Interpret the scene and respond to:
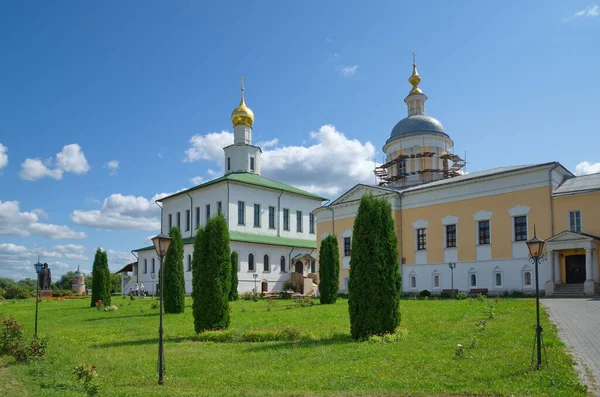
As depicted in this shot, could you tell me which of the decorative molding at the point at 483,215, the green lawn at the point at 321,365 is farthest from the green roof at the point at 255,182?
the green lawn at the point at 321,365

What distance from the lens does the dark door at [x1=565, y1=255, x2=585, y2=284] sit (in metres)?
26.7

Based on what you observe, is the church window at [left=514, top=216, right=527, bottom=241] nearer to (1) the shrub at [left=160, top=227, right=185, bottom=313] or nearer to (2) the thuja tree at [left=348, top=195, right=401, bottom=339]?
(2) the thuja tree at [left=348, top=195, right=401, bottom=339]

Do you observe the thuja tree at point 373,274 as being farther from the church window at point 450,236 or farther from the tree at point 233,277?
the church window at point 450,236

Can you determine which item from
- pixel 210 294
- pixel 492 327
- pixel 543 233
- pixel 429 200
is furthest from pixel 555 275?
pixel 210 294

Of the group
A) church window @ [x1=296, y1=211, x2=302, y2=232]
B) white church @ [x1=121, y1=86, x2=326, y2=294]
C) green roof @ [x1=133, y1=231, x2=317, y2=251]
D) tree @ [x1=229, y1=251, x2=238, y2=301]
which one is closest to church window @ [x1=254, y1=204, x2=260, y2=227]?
white church @ [x1=121, y1=86, x2=326, y2=294]

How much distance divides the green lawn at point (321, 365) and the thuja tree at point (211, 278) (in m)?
0.74

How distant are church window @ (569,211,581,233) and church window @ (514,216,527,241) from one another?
2.36 metres

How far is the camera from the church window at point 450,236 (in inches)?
1260

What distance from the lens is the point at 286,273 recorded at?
1778 inches

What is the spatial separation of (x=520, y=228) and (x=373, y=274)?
18715mm

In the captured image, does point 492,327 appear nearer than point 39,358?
No

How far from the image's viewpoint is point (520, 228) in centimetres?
2855

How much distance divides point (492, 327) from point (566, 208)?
A: 16.4 meters

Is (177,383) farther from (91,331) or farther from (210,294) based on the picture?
(91,331)
